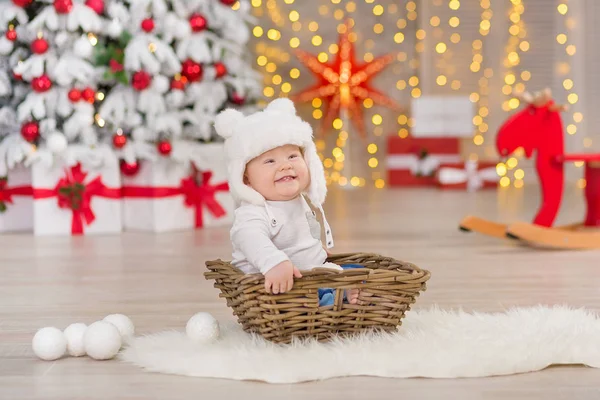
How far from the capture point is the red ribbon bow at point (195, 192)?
15.5 ft

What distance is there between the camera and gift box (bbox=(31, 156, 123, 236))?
180 inches

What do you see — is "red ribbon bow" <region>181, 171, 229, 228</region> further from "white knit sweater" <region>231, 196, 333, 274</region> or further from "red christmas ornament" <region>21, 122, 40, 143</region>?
"white knit sweater" <region>231, 196, 333, 274</region>

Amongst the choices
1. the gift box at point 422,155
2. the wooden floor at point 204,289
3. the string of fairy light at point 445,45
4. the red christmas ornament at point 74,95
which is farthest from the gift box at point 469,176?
the red christmas ornament at point 74,95

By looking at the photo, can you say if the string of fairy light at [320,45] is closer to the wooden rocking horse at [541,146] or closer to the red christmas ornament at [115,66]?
the red christmas ornament at [115,66]

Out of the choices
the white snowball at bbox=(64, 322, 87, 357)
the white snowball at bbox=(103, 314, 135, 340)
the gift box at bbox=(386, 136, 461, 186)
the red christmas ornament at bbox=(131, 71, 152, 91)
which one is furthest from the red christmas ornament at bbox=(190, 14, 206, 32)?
the gift box at bbox=(386, 136, 461, 186)

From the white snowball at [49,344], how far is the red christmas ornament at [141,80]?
252 centimetres

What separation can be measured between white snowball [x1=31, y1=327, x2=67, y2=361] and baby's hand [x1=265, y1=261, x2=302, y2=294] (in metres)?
0.49

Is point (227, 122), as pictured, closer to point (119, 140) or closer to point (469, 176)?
point (119, 140)

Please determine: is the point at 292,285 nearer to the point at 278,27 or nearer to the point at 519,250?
the point at 519,250

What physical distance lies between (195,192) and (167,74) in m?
0.65

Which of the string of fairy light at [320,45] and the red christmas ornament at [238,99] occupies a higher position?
the string of fairy light at [320,45]

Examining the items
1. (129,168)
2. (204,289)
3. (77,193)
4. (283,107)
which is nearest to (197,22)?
(129,168)

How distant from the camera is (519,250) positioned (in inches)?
155

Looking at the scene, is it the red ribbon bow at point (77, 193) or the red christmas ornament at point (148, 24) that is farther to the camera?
the red ribbon bow at point (77, 193)
